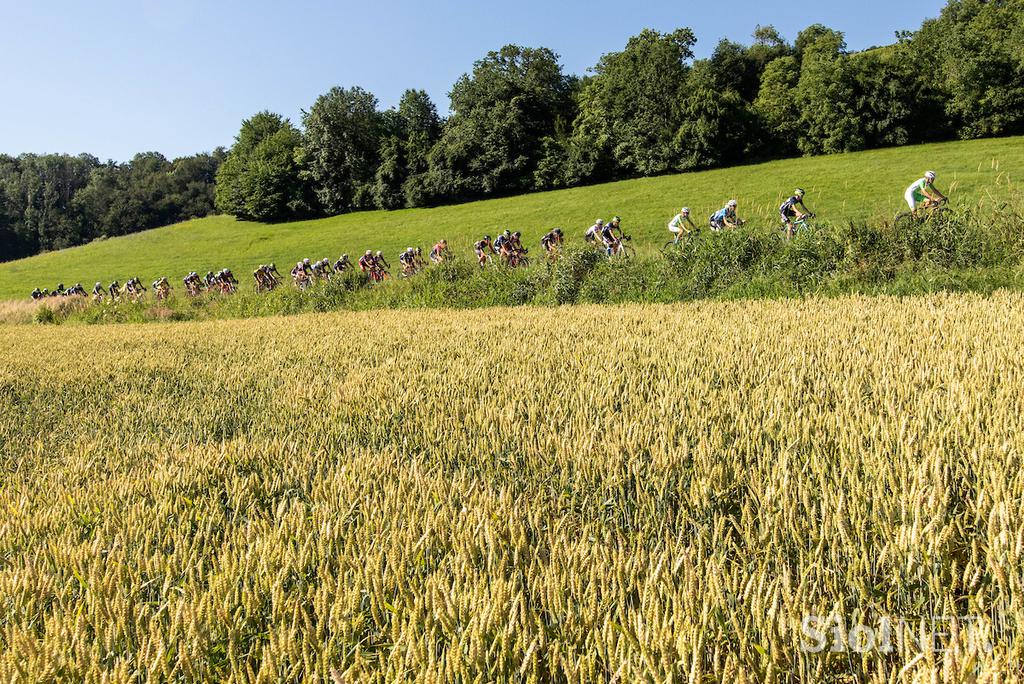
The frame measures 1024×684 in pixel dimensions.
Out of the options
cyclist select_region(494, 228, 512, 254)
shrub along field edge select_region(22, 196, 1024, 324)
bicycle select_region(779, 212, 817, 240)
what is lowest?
shrub along field edge select_region(22, 196, 1024, 324)

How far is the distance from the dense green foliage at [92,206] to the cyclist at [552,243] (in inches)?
4072

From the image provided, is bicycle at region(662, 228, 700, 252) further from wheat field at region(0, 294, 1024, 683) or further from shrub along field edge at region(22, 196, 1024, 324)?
wheat field at region(0, 294, 1024, 683)

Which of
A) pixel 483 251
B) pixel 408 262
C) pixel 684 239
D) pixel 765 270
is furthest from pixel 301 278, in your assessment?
pixel 765 270

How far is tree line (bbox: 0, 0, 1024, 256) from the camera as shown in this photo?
4847 cm

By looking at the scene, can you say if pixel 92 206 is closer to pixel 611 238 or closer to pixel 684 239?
pixel 611 238

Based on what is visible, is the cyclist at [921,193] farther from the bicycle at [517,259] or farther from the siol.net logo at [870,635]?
the siol.net logo at [870,635]

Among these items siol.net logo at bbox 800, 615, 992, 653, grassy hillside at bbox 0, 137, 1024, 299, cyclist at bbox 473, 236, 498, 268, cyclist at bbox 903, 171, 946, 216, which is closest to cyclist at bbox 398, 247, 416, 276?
grassy hillside at bbox 0, 137, 1024, 299

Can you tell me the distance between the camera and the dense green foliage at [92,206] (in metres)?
107

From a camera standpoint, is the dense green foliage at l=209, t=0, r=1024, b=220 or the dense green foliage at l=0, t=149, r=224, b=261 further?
the dense green foliage at l=0, t=149, r=224, b=261

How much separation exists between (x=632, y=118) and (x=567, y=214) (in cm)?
2260

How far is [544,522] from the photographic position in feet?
8.21

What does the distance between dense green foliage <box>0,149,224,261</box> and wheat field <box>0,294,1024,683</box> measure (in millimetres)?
118091

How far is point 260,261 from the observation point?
49688 mm

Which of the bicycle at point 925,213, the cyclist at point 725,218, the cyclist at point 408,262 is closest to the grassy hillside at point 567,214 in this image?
the cyclist at point 408,262
